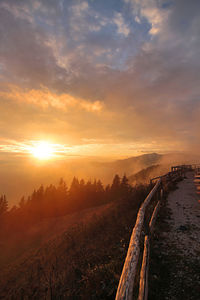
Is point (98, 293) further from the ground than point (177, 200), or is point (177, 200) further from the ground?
point (177, 200)

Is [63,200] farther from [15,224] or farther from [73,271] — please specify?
[73,271]

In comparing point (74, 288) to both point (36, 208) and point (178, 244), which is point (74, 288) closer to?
point (178, 244)

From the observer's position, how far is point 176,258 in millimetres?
4527

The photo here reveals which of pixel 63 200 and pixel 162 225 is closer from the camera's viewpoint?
pixel 162 225

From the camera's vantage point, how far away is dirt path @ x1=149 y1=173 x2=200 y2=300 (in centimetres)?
340

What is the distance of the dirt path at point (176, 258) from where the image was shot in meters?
3.40

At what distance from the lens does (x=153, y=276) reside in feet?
12.8

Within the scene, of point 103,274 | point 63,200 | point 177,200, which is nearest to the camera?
point 103,274

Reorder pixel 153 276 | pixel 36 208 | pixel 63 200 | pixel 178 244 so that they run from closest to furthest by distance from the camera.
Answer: pixel 153 276 → pixel 178 244 → pixel 36 208 → pixel 63 200

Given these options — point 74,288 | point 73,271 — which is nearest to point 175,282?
point 74,288

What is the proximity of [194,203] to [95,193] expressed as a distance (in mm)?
38694

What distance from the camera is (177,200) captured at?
424 inches

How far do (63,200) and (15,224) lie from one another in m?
13.6

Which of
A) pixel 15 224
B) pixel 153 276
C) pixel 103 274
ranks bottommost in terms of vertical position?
pixel 15 224
